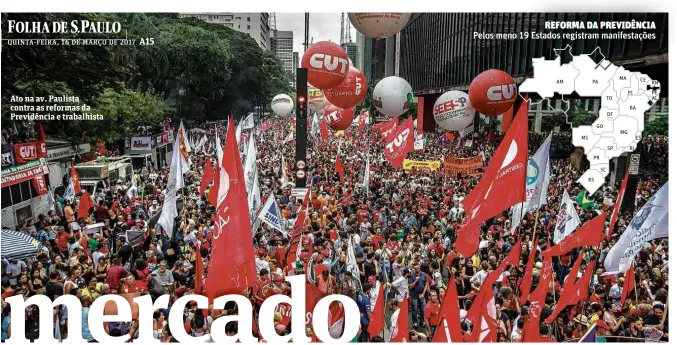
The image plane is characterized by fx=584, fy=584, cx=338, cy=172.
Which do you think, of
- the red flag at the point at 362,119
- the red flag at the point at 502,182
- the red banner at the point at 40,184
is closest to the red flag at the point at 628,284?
the red flag at the point at 502,182

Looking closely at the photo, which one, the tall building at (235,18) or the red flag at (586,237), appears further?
the tall building at (235,18)

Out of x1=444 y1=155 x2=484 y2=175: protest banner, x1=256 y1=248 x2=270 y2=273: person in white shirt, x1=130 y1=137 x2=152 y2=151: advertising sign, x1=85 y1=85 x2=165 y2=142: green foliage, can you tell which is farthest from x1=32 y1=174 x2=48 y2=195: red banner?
x1=130 y1=137 x2=152 y2=151: advertising sign

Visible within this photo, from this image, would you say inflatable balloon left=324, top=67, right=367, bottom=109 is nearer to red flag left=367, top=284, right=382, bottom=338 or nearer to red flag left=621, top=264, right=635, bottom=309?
red flag left=367, top=284, right=382, bottom=338

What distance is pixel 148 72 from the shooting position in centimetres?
2800

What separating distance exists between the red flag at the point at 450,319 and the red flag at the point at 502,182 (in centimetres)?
97

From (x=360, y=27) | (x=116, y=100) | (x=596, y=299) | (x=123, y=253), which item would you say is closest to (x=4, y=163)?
(x=123, y=253)

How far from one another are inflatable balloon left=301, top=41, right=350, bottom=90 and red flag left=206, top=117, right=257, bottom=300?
15.2ft

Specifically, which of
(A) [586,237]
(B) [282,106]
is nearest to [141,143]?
(B) [282,106]

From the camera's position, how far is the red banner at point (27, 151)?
9.41 meters

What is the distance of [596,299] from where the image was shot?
297 inches

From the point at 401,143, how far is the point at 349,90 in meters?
2.61

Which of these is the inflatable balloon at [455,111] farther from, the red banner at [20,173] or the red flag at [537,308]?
the red banner at [20,173]

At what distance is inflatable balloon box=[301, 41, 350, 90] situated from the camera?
10969 millimetres

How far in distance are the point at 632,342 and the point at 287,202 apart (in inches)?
349
